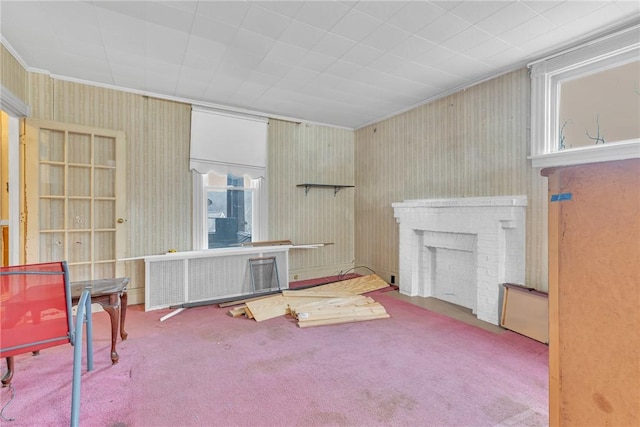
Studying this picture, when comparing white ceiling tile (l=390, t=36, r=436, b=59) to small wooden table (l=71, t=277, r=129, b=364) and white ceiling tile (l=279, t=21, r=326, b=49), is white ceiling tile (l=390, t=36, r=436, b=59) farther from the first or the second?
small wooden table (l=71, t=277, r=129, b=364)

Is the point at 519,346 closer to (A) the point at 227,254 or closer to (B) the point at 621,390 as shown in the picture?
(B) the point at 621,390

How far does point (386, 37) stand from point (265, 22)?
1.07 meters

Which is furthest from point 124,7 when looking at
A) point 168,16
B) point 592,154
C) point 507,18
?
point 592,154

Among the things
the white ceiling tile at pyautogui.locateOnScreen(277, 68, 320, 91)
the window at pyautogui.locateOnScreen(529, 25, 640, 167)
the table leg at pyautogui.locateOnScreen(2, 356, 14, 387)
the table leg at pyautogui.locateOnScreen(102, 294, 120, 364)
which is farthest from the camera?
the white ceiling tile at pyautogui.locateOnScreen(277, 68, 320, 91)

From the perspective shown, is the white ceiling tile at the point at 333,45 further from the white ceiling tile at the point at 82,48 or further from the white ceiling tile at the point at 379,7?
the white ceiling tile at the point at 82,48

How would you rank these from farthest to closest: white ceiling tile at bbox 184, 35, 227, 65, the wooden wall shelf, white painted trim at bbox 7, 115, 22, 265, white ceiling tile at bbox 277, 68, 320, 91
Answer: the wooden wall shelf → white ceiling tile at bbox 277, 68, 320, 91 → white painted trim at bbox 7, 115, 22, 265 → white ceiling tile at bbox 184, 35, 227, 65

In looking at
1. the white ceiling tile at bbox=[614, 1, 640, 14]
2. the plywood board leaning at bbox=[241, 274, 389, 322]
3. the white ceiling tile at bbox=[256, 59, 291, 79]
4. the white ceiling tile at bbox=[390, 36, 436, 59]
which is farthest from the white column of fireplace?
the white ceiling tile at bbox=[256, 59, 291, 79]

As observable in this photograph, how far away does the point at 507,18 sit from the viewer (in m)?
2.41

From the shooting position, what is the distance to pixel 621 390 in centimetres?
84

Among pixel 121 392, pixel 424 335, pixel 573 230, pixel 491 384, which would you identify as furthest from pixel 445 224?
pixel 121 392

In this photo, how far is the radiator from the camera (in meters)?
3.67

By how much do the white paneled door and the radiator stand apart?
0.52 m

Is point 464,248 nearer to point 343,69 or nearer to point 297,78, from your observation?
point 343,69

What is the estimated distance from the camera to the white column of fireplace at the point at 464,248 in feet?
10.6
